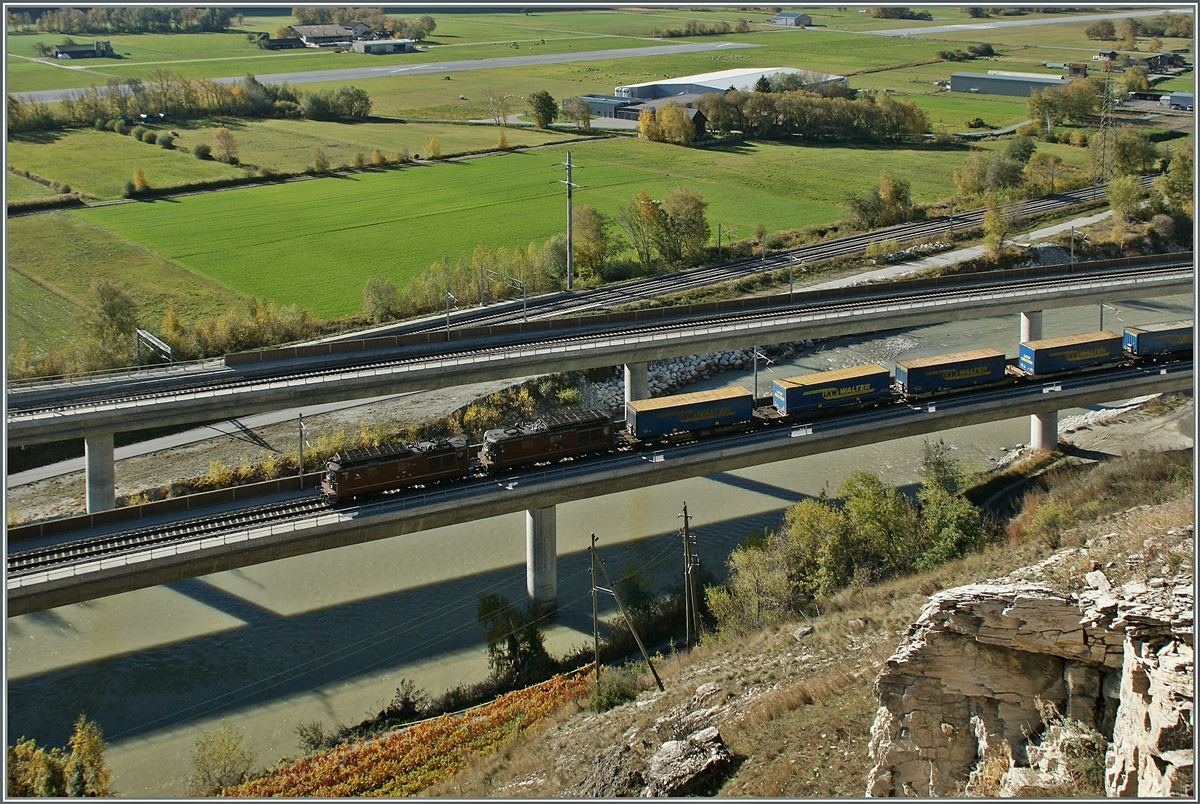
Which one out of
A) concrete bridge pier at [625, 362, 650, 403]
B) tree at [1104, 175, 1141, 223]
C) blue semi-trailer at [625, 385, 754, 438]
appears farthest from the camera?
tree at [1104, 175, 1141, 223]

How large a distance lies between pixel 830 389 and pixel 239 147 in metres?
92.6

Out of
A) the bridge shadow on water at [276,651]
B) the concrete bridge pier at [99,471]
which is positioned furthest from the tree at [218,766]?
the concrete bridge pier at [99,471]

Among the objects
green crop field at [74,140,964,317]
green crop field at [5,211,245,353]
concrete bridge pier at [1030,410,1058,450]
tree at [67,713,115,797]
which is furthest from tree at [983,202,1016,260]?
tree at [67,713,115,797]

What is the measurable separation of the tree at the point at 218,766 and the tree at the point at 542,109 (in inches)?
4354

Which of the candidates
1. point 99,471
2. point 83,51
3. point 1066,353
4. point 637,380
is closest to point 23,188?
point 99,471

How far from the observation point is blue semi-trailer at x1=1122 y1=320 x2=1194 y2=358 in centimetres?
5544

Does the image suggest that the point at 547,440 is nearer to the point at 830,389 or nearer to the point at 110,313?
the point at 830,389

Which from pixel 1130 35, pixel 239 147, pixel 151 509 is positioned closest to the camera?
pixel 151 509

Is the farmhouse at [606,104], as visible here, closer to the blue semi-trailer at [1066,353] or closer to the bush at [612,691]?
the blue semi-trailer at [1066,353]

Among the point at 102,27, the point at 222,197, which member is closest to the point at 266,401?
the point at 222,197

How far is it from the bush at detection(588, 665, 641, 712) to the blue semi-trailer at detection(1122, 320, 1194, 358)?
36.3 meters

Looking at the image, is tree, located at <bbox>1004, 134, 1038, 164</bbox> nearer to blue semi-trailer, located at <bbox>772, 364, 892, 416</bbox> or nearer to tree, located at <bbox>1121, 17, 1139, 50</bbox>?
blue semi-trailer, located at <bbox>772, 364, 892, 416</bbox>

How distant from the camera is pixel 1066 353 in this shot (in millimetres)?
53406

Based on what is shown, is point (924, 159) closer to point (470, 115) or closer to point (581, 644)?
point (470, 115)
